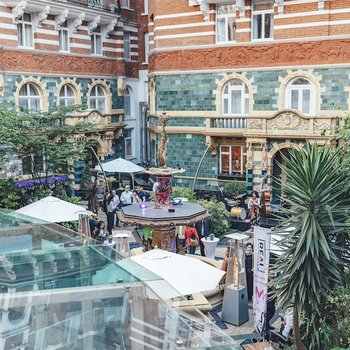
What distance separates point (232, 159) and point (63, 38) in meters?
10.5

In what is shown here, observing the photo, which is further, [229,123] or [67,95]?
[67,95]

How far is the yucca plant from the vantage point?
854cm

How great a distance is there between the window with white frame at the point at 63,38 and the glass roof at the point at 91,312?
72.1 feet

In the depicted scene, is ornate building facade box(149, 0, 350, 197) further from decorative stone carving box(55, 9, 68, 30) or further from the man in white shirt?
the man in white shirt

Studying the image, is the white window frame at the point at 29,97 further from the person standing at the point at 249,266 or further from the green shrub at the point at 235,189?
the person standing at the point at 249,266

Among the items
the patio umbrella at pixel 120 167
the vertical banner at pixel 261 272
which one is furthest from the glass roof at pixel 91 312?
the patio umbrella at pixel 120 167

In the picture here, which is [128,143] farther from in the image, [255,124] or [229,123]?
[255,124]

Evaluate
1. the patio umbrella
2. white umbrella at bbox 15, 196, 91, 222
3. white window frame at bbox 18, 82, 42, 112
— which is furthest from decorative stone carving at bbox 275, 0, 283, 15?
white umbrella at bbox 15, 196, 91, 222

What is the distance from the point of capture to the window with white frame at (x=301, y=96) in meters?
22.4

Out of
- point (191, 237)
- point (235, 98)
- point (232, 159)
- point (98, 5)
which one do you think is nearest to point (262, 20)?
point (235, 98)

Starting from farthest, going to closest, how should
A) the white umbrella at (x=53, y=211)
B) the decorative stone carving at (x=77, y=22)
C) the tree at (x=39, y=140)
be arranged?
the decorative stone carving at (x=77, y=22)
the tree at (x=39, y=140)
the white umbrella at (x=53, y=211)

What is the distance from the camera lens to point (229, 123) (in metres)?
23.9

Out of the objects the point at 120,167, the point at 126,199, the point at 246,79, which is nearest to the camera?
the point at 126,199

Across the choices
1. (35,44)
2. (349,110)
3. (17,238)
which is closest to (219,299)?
(17,238)
